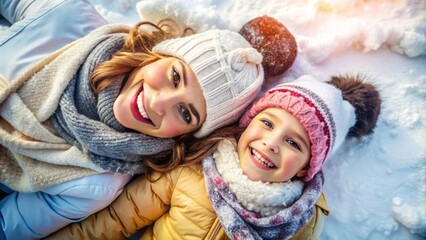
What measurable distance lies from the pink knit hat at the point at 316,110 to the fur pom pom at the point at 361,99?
0.03 meters

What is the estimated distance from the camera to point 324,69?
156 centimetres

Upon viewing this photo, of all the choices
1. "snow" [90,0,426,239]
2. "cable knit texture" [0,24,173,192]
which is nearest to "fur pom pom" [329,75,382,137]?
"snow" [90,0,426,239]

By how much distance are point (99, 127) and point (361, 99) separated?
867 millimetres

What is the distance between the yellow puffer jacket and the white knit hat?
191 millimetres

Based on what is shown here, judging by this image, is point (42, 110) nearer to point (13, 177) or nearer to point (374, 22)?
point (13, 177)

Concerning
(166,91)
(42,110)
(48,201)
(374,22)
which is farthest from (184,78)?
(374,22)

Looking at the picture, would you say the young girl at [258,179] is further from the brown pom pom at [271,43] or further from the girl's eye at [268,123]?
the brown pom pom at [271,43]

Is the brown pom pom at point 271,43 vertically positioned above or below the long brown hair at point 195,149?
above

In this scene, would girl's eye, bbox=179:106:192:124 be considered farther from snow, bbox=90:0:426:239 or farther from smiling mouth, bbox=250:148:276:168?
snow, bbox=90:0:426:239

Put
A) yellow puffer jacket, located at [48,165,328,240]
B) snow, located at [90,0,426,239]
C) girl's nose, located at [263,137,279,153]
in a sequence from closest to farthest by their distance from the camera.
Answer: girl's nose, located at [263,137,279,153]
yellow puffer jacket, located at [48,165,328,240]
snow, located at [90,0,426,239]

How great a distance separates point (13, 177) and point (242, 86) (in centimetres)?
82

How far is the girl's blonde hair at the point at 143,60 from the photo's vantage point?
47.9 inches

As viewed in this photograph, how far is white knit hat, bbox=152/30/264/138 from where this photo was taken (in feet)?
3.77

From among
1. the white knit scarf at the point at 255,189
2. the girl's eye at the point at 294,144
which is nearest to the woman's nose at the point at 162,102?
the white knit scarf at the point at 255,189
